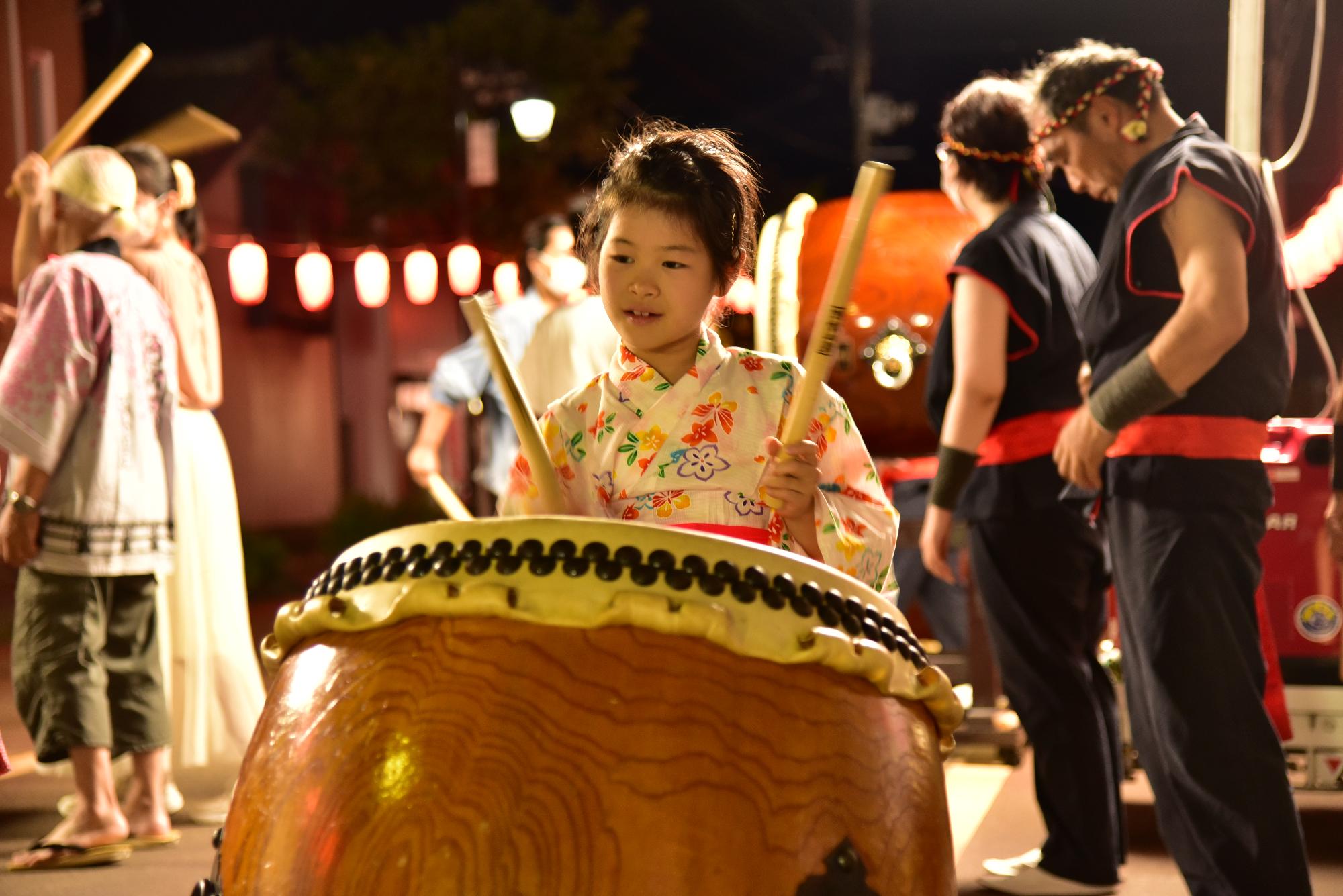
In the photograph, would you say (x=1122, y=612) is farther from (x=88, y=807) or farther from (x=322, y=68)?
(x=322, y=68)

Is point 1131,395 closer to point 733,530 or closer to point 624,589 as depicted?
point 733,530

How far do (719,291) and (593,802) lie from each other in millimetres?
835

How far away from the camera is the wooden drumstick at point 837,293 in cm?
121

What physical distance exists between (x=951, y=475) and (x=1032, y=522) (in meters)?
0.18

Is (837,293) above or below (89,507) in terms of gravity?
above

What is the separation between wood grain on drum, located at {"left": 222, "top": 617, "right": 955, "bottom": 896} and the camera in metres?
0.98

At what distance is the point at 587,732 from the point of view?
39.6 inches

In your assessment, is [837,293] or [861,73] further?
[861,73]

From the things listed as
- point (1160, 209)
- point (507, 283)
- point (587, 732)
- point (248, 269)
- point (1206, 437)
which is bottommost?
point (587, 732)

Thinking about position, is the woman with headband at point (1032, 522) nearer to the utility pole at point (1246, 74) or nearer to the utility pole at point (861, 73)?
the utility pole at point (1246, 74)

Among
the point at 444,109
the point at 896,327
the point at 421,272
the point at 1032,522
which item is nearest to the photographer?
the point at 1032,522

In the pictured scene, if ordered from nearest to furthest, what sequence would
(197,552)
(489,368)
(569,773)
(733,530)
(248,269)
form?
1. (569,773)
2. (733,530)
3. (197,552)
4. (489,368)
5. (248,269)

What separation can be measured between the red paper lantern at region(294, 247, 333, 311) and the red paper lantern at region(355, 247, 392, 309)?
26 cm

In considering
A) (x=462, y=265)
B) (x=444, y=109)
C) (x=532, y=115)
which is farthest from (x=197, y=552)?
(x=444, y=109)
